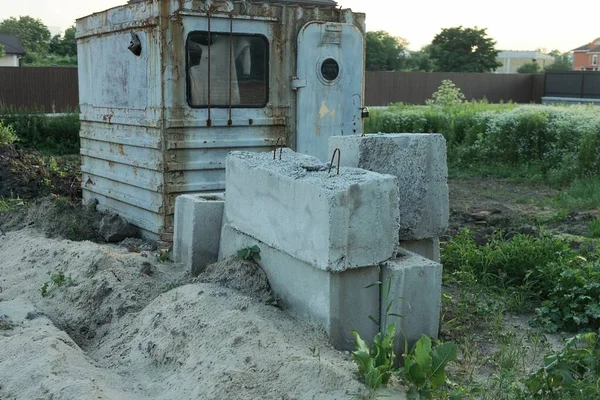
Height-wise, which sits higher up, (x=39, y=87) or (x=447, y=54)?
(x=447, y=54)

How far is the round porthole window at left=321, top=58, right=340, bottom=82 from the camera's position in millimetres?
7902

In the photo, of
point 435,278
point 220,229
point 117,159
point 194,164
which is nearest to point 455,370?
point 435,278

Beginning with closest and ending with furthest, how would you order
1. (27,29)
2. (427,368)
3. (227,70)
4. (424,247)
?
(427,368) < (424,247) < (227,70) < (27,29)

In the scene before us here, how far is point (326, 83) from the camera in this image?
26.0ft

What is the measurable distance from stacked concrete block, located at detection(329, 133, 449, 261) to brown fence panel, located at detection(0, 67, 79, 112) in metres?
19.9

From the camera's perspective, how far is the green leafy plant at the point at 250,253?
17.4ft

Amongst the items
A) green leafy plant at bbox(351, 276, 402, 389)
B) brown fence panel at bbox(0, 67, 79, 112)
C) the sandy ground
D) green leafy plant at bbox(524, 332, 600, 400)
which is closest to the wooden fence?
brown fence panel at bbox(0, 67, 79, 112)

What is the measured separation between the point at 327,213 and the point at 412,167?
53.8 inches

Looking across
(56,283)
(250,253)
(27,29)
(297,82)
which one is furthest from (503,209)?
(27,29)

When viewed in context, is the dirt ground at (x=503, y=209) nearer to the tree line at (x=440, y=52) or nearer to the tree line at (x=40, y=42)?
the tree line at (x=40, y=42)

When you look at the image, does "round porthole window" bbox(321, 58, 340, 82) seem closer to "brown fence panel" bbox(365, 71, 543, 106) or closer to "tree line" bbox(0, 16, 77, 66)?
"brown fence panel" bbox(365, 71, 543, 106)

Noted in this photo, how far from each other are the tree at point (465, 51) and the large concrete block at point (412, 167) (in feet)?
188

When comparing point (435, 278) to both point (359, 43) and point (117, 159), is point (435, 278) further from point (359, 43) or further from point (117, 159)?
point (117, 159)

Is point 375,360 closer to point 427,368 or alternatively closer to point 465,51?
point 427,368
